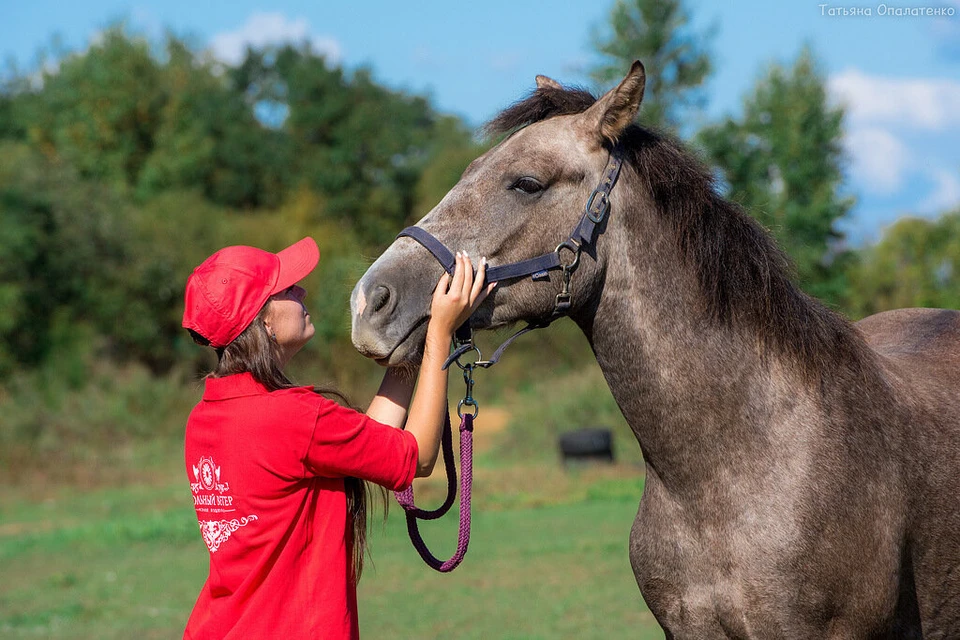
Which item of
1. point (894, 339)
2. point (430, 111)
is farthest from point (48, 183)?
point (430, 111)

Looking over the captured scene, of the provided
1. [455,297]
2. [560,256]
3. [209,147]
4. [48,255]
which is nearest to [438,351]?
[455,297]

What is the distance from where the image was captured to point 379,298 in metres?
2.91

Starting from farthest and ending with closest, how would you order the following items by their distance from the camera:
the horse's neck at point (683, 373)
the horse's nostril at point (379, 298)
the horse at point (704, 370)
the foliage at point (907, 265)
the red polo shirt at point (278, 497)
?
1. the foliage at point (907, 265)
2. the horse's neck at point (683, 373)
3. the horse at point (704, 370)
4. the horse's nostril at point (379, 298)
5. the red polo shirt at point (278, 497)

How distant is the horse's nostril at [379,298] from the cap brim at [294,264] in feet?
0.64

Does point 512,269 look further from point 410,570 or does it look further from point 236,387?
point 410,570

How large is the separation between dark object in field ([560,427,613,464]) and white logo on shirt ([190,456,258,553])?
13.6 metres

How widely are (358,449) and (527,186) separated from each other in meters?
0.99

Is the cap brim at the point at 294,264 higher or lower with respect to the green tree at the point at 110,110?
lower

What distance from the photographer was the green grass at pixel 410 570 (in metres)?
7.76

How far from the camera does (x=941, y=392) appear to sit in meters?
3.72

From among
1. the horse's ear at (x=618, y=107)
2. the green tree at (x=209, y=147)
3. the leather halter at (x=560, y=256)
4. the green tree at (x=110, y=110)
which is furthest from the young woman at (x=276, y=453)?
the green tree at (x=110, y=110)

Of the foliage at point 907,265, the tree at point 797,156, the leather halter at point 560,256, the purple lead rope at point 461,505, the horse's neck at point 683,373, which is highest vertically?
the tree at point 797,156

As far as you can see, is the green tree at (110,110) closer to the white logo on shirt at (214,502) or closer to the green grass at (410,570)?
the green grass at (410,570)

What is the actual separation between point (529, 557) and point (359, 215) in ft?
89.8
